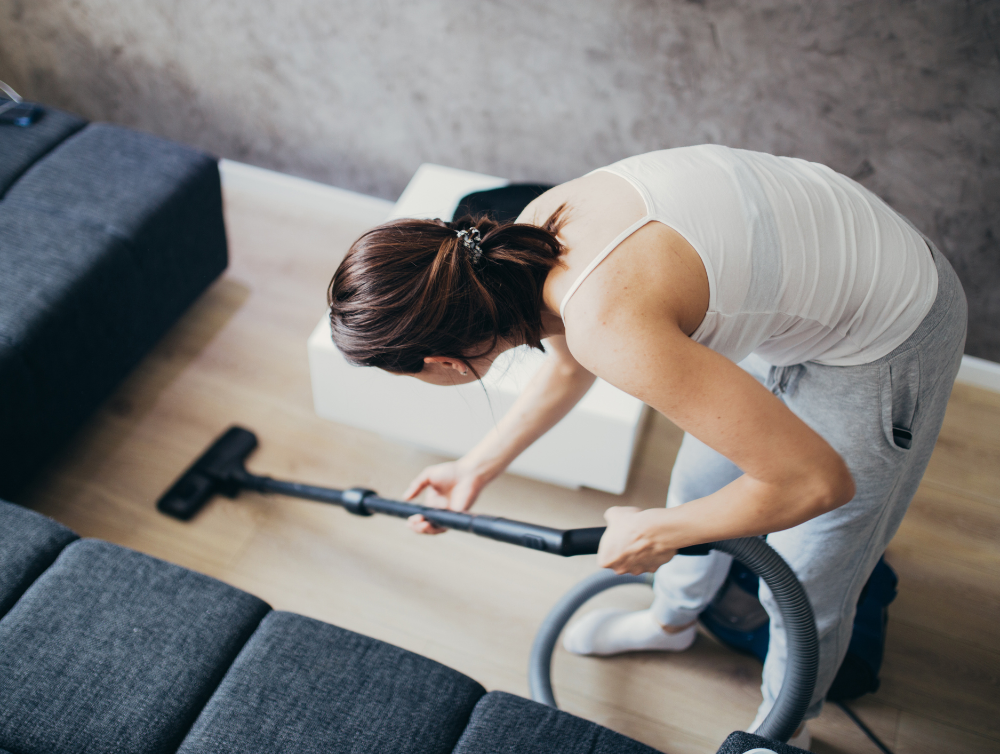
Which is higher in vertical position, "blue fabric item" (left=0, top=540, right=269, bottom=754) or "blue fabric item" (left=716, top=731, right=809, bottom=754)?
Answer: "blue fabric item" (left=716, top=731, right=809, bottom=754)

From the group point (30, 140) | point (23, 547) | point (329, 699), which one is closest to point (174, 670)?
point (329, 699)

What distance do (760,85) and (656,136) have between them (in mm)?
269

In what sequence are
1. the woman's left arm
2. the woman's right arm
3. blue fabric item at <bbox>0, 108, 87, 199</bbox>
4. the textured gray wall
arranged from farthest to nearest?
blue fabric item at <bbox>0, 108, 87, 199</bbox>
the textured gray wall
the woman's right arm
the woman's left arm

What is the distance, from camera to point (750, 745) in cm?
94

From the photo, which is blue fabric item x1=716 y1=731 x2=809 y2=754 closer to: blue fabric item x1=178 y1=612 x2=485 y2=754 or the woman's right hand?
blue fabric item x1=178 y1=612 x2=485 y2=754

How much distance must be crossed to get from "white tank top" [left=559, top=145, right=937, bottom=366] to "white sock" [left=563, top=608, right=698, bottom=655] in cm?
70

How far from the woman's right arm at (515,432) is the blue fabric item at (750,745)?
50cm

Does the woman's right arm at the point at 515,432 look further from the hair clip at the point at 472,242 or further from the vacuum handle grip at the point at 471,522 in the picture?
the hair clip at the point at 472,242

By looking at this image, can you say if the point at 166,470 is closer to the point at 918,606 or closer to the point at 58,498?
the point at 58,498

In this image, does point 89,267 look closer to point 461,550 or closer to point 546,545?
point 461,550

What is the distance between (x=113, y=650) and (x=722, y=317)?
3.16ft

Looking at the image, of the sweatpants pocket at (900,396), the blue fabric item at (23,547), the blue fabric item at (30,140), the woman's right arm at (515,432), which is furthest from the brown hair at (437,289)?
the blue fabric item at (30,140)

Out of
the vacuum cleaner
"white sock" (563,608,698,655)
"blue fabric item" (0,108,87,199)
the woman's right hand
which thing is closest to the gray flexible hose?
the vacuum cleaner

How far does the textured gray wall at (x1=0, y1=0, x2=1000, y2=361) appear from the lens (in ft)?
5.31
